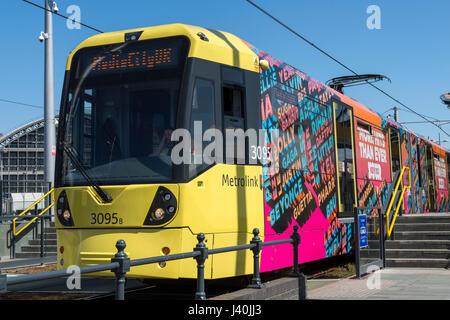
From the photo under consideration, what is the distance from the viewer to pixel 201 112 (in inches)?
330

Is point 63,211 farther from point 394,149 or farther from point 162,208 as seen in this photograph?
point 394,149

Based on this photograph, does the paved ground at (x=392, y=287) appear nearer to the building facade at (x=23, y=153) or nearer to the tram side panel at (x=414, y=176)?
the tram side panel at (x=414, y=176)

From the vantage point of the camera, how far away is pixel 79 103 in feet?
28.9

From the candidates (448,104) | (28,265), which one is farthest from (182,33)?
(448,104)

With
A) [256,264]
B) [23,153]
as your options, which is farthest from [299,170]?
[23,153]

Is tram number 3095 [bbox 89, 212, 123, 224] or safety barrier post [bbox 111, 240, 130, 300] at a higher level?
tram number 3095 [bbox 89, 212, 123, 224]

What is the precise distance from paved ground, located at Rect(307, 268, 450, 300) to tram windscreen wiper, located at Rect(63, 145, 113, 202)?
11.6 feet

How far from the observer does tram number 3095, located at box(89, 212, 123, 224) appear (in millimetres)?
8211

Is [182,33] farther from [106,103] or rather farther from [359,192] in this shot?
[359,192]

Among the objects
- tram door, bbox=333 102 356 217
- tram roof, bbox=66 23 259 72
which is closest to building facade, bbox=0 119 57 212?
tram door, bbox=333 102 356 217

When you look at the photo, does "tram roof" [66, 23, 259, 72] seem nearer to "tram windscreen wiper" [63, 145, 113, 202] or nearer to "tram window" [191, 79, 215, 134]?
"tram window" [191, 79, 215, 134]

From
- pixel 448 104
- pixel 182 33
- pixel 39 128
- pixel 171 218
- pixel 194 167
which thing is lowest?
pixel 171 218

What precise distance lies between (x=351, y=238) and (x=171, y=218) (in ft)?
22.1

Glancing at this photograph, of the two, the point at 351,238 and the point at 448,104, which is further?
the point at 448,104
